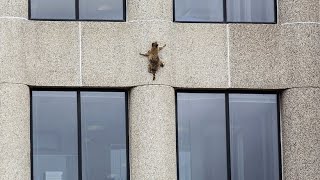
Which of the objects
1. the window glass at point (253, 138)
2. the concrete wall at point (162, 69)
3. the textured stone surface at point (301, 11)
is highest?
the textured stone surface at point (301, 11)

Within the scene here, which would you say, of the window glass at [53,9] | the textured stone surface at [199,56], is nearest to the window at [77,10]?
the window glass at [53,9]

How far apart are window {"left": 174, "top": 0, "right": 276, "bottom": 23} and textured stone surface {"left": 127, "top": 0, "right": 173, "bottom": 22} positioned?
1.64ft

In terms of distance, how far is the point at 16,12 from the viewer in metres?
27.7

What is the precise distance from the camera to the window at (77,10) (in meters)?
28.2

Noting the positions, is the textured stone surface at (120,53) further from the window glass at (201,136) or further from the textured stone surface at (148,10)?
the window glass at (201,136)

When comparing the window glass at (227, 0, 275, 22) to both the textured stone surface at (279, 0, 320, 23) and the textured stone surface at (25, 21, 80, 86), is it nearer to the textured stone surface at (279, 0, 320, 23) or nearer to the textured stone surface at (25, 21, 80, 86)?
the textured stone surface at (279, 0, 320, 23)

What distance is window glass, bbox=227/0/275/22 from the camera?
2870cm

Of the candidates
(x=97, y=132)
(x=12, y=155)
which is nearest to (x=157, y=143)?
(x=97, y=132)

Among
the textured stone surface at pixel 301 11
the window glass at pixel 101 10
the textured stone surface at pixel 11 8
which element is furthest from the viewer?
the textured stone surface at pixel 301 11

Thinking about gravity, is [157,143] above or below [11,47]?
below

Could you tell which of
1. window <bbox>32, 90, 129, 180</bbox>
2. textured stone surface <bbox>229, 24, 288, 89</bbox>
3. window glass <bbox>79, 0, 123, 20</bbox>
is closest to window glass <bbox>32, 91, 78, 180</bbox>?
window <bbox>32, 90, 129, 180</bbox>

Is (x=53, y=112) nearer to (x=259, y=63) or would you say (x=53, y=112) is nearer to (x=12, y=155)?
(x=12, y=155)

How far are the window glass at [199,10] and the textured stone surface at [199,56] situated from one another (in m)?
0.38

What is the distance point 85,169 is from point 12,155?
1.70 m
